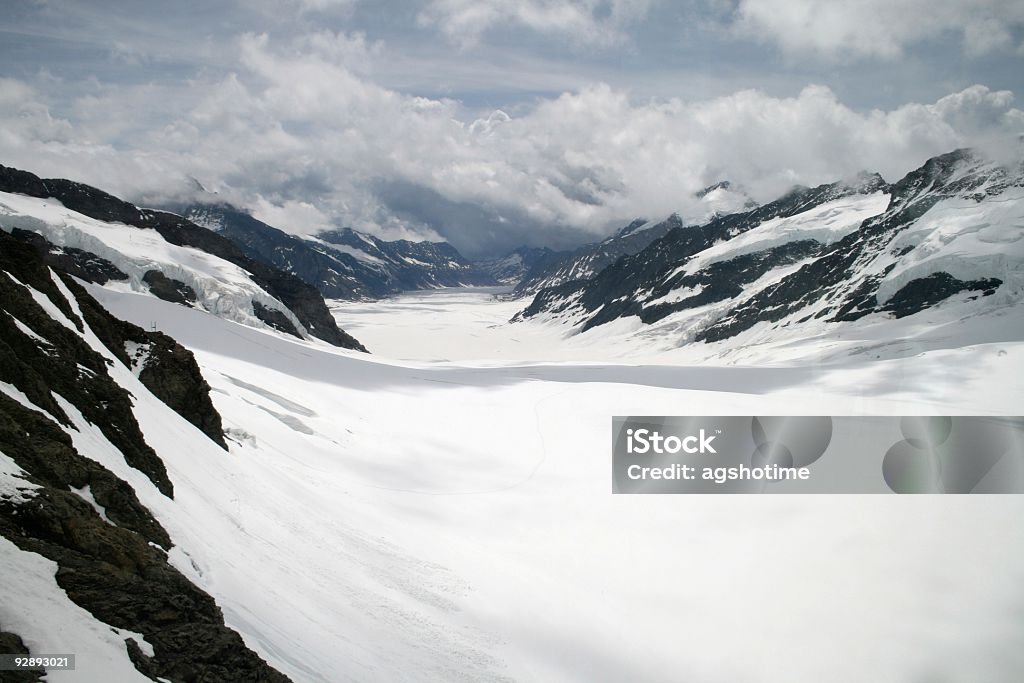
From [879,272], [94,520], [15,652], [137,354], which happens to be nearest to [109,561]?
[94,520]

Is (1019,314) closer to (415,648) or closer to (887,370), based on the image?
(887,370)

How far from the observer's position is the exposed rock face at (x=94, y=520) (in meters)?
7.20

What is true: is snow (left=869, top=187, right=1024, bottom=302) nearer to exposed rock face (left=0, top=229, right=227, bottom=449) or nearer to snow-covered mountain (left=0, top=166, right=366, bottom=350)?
snow-covered mountain (left=0, top=166, right=366, bottom=350)

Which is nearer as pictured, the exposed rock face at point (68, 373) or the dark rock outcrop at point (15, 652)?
the dark rock outcrop at point (15, 652)

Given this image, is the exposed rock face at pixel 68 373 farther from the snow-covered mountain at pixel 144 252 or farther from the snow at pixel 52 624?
the snow-covered mountain at pixel 144 252

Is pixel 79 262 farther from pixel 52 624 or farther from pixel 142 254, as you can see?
pixel 52 624

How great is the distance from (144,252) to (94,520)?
9186cm

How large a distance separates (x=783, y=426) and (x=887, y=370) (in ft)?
86.9

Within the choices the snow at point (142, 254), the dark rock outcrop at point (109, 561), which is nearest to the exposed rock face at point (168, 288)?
the snow at point (142, 254)

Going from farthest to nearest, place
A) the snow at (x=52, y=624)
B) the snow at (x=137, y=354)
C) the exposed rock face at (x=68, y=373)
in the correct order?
1. the snow at (x=137, y=354)
2. the exposed rock face at (x=68, y=373)
3. the snow at (x=52, y=624)

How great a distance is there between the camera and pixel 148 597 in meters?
7.79

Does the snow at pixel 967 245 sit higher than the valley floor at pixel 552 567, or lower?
higher

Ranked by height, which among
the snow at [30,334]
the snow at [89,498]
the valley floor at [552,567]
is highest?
the snow at [30,334]

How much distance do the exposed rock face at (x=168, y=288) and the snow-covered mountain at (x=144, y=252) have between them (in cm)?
11
